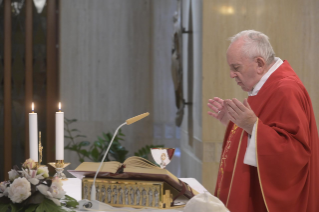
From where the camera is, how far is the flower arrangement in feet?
3.84

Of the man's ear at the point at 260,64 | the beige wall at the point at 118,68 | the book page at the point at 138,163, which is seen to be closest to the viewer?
the book page at the point at 138,163

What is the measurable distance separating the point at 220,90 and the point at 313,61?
97cm

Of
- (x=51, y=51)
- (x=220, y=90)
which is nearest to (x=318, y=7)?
(x=220, y=90)

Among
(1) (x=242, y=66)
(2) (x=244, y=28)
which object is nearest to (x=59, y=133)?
(1) (x=242, y=66)

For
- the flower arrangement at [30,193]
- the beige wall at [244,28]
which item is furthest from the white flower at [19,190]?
the beige wall at [244,28]

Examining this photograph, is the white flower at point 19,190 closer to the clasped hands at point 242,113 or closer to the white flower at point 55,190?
the white flower at point 55,190

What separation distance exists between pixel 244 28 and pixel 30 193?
3042mm

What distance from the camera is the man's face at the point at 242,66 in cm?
224

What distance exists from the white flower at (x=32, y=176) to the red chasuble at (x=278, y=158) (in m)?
1.13

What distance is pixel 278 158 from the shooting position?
77.1 inches

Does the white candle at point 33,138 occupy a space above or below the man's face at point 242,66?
below

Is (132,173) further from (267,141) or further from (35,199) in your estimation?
(267,141)

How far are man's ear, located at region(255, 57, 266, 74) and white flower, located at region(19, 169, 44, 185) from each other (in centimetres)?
145

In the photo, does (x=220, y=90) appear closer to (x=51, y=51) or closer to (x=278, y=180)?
(x=278, y=180)
